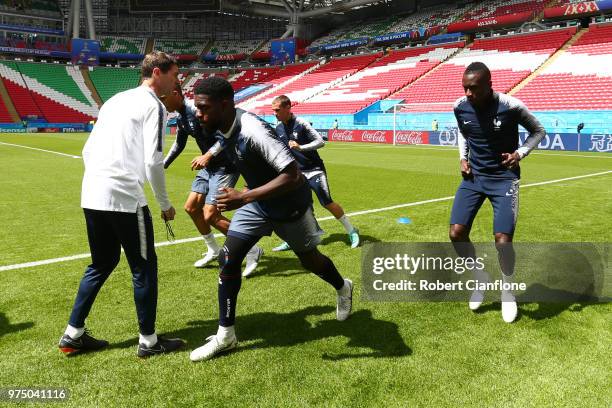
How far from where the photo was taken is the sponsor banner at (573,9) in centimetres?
3878

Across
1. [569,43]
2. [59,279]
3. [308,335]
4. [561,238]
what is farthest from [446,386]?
[569,43]

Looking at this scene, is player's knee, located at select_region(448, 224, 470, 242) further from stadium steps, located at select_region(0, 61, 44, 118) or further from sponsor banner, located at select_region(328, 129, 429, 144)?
stadium steps, located at select_region(0, 61, 44, 118)

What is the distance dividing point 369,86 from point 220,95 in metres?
46.0

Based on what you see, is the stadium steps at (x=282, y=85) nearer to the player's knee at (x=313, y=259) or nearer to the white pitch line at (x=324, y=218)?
the white pitch line at (x=324, y=218)

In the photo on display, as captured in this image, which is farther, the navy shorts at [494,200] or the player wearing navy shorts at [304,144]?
the player wearing navy shorts at [304,144]

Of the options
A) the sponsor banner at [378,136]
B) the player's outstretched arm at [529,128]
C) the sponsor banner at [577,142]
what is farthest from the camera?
the sponsor banner at [378,136]

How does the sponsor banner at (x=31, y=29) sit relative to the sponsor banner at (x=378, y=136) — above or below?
above

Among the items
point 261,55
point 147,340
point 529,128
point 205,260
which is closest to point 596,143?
point 529,128

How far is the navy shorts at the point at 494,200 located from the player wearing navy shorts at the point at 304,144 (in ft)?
6.41

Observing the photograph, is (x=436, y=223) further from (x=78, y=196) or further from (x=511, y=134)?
(x=78, y=196)

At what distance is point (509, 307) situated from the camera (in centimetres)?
400

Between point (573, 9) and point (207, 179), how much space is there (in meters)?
45.9

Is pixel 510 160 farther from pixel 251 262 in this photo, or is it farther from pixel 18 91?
pixel 18 91

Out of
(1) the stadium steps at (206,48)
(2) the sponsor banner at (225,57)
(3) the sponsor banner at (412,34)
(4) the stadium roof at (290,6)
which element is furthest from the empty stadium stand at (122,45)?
(3) the sponsor banner at (412,34)
